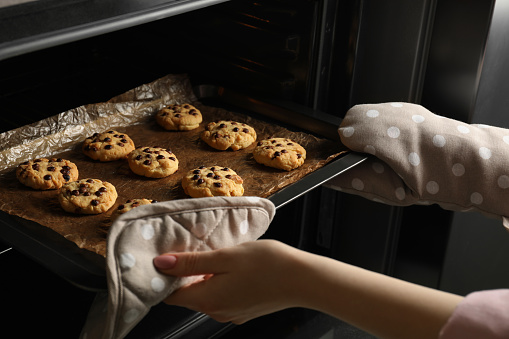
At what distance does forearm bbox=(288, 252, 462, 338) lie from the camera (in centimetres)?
74

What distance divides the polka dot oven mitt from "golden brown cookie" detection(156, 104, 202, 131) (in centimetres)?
38

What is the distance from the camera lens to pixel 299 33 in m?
1.29

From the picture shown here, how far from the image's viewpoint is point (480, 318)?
2.26 ft

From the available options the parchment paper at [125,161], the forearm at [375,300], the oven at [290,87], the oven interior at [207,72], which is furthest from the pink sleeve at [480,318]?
the oven interior at [207,72]

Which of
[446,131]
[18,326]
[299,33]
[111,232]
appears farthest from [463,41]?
[18,326]

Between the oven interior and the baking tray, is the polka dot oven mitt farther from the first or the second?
the oven interior

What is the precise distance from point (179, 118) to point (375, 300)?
0.76 m

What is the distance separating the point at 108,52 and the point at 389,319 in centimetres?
114

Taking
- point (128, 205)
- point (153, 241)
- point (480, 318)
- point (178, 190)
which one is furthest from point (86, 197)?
point (480, 318)

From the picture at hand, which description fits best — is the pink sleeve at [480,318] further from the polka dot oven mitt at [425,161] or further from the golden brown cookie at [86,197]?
the golden brown cookie at [86,197]

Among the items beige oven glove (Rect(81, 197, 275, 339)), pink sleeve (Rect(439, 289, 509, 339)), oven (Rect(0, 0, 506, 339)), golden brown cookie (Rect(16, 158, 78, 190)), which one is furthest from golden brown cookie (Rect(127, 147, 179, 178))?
pink sleeve (Rect(439, 289, 509, 339))

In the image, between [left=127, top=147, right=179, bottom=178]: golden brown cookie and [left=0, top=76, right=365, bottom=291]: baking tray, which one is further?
[left=127, top=147, right=179, bottom=178]: golden brown cookie

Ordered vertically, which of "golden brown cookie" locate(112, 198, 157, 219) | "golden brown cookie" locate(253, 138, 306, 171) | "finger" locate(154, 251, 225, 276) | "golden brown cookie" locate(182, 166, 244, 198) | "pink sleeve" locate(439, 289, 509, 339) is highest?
"pink sleeve" locate(439, 289, 509, 339)

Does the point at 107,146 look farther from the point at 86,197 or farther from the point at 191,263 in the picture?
the point at 191,263
